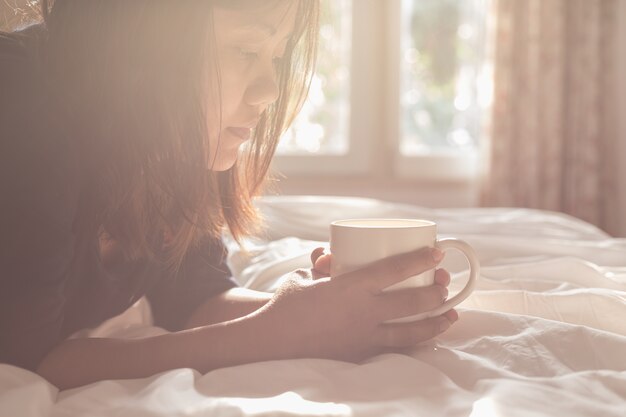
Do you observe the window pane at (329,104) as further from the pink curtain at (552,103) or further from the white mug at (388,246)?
the white mug at (388,246)

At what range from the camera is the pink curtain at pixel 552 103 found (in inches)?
111

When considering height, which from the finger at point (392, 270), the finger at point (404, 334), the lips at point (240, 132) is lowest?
the finger at point (404, 334)

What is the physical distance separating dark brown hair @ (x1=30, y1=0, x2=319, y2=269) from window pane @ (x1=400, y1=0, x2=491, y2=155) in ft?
7.57

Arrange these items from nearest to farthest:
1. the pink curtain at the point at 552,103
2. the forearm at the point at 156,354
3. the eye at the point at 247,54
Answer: the forearm at the point at 156,354
the eye at the point at 247,54
the pink curtain at the point at 552,103

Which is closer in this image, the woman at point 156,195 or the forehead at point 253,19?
the woman at point 156,195

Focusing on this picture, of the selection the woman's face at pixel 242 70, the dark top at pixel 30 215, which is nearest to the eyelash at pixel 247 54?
the woman's face at pixel 242 70

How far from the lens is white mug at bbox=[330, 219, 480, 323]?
62 cm

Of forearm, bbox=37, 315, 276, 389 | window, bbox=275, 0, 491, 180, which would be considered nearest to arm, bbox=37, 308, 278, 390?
forearm, bbox=37, 315, 276, 389

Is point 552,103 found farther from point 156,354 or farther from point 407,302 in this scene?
point 156,354

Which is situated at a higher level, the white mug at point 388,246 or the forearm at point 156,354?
the white mug at point 388,246

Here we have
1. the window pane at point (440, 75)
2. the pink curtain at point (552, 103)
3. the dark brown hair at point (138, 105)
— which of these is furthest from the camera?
the window pane at point (440, 75)

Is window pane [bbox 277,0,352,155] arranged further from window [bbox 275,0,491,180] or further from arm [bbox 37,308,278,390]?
arm [bbox 37,308,278,390]

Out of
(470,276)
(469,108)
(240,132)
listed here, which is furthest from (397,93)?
(470,276)

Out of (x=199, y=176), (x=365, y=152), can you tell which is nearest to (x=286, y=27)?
(x=199, y=176)
